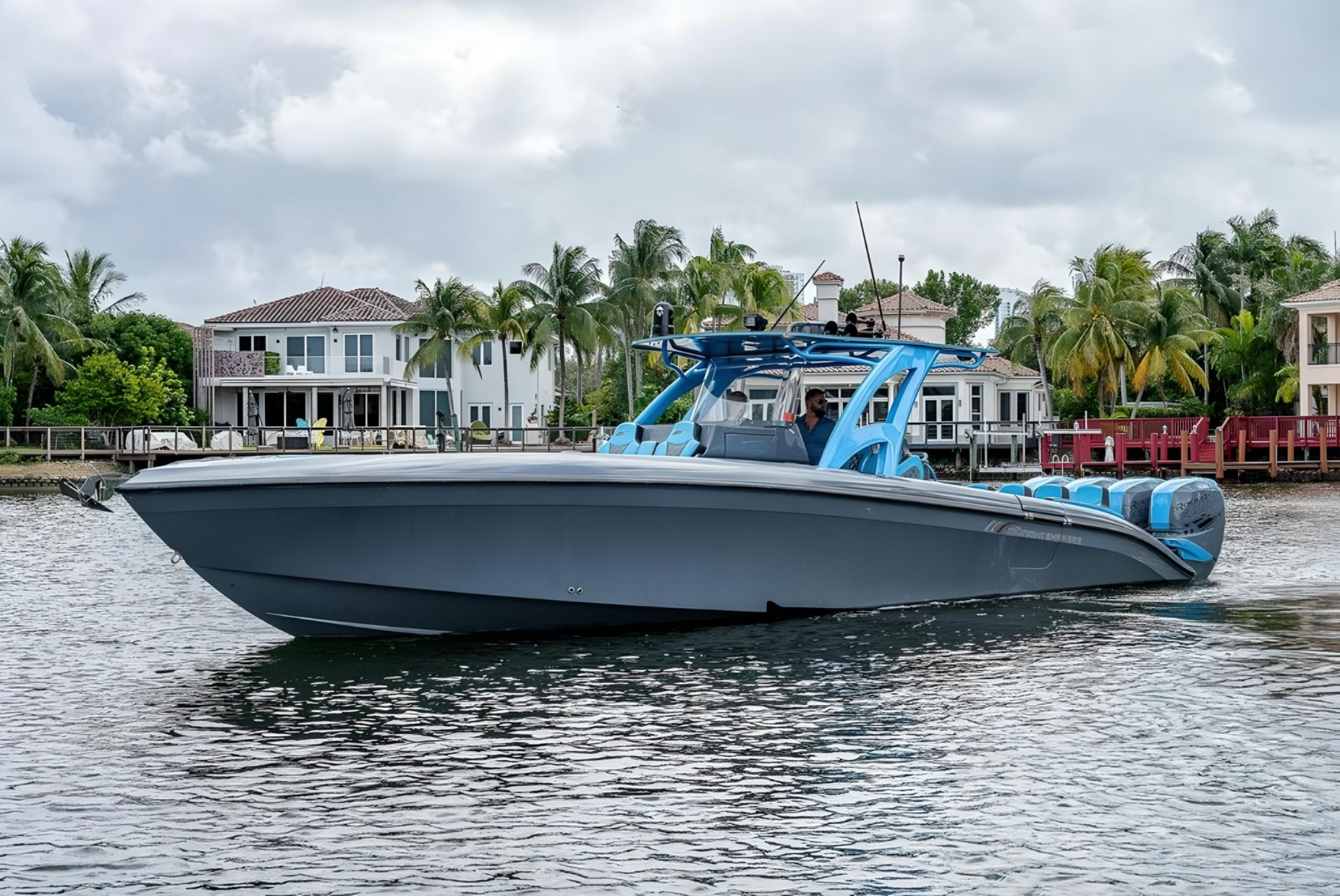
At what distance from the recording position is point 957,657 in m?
9.59

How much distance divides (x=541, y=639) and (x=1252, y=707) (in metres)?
4.60

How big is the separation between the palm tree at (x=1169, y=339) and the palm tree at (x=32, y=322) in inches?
1661

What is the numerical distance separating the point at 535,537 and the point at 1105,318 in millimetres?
51007

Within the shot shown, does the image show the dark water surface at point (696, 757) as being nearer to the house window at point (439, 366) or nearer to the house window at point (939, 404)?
the house window at point (939, 404)

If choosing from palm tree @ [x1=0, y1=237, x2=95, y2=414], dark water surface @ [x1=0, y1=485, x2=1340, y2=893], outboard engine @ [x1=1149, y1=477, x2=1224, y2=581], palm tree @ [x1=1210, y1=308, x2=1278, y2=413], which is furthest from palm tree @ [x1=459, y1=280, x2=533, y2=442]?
dark water surface @ [x1=0, y1=485, x2=1340, y2=893]

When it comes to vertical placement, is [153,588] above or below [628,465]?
below

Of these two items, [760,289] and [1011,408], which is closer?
[760,289]

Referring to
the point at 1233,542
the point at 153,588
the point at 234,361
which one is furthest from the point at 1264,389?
the point at 153,588

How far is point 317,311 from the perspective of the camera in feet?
210

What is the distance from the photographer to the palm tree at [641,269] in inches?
2447

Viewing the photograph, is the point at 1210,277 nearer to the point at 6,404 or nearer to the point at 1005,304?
the point at 1005,304

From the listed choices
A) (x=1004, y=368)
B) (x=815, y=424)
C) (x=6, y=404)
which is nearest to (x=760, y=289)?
(x=1004, y=368)

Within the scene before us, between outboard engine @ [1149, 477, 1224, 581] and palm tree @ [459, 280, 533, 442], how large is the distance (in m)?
48.8

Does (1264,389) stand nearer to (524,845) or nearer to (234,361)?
(234,361)
